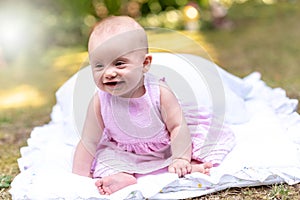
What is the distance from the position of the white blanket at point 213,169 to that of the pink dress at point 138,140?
2.7 inches

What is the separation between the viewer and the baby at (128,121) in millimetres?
1742

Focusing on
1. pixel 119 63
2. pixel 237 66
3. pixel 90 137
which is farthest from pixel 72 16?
pixel 119 63

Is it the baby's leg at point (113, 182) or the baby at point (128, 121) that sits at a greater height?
the baby at point (128, 121)

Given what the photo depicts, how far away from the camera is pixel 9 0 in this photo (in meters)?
4.43

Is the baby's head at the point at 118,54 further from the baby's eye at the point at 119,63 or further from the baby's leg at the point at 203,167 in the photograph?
the baby's leg at the point at 203,167

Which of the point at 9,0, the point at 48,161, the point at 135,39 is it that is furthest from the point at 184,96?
the point at 9,0

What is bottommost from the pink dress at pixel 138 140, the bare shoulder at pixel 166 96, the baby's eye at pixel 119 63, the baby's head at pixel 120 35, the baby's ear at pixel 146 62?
the pink dress at pixel 138 140

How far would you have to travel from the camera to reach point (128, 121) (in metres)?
1.86

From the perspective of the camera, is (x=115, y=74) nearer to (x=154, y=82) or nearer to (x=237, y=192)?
(x=154, y=82)

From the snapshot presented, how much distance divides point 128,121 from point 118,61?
24 centimetres

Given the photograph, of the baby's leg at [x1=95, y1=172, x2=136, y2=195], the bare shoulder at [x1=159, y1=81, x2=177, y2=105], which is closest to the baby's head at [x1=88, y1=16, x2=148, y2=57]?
the bare shoulder at [x1=159, y1=81, x2=177, y2=105]

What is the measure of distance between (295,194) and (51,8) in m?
3.59

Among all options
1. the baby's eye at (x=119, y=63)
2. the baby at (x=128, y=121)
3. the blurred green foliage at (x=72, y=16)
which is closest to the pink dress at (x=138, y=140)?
the baby at (x=128, y=121)

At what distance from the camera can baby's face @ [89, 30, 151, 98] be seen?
173 centimetres
